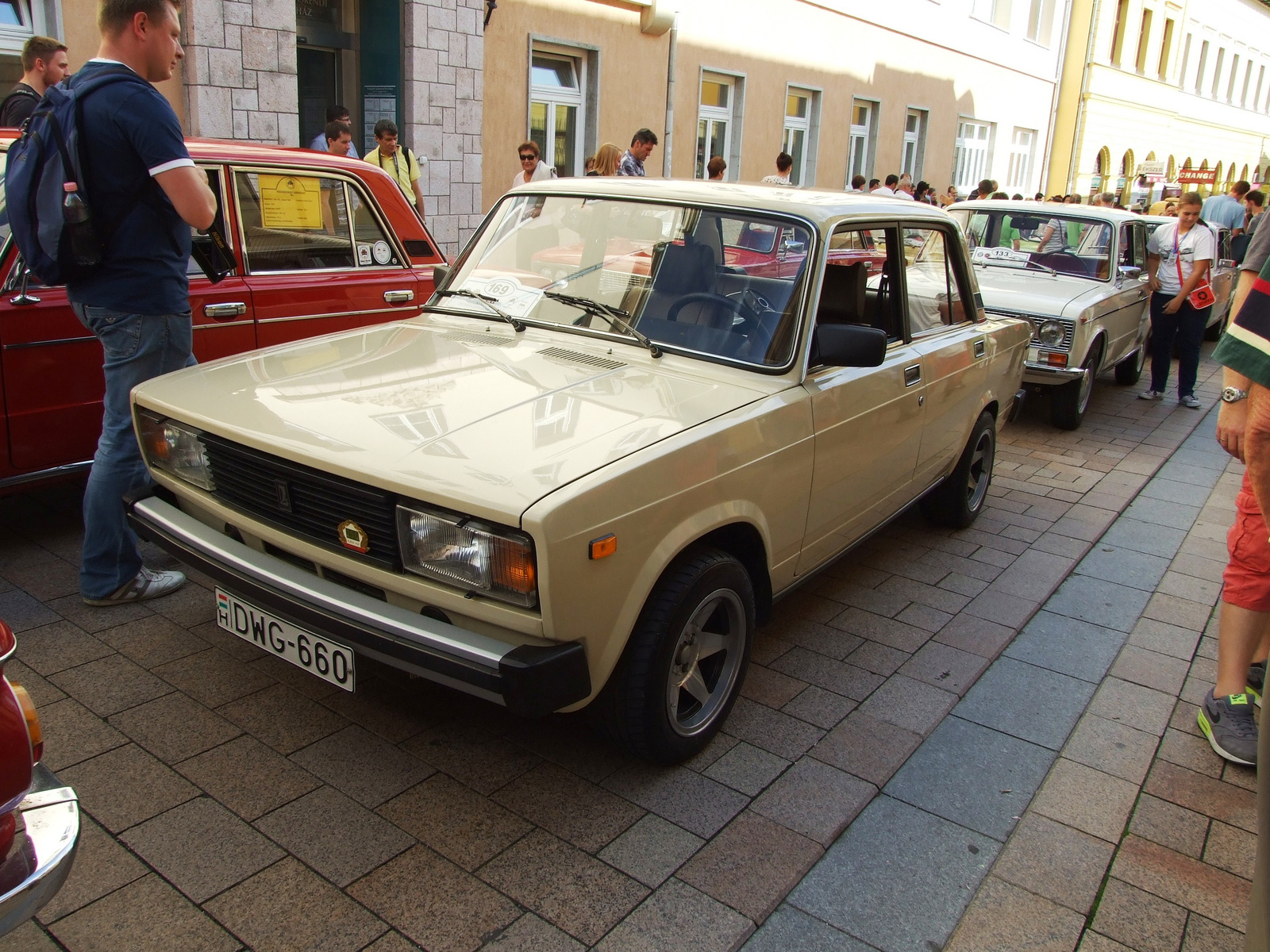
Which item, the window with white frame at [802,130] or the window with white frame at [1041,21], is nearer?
the window with white frame at [802,130]

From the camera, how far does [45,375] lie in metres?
4.19

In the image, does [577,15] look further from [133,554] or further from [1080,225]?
[133,554]

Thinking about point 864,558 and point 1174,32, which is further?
point 1174,32

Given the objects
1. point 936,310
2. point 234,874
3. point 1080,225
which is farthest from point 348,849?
point 1080,225

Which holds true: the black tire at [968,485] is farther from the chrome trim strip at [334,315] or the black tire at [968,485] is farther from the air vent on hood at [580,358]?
the chrome trim strip at [334,315]

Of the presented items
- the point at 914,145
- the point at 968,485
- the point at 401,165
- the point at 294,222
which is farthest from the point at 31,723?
the point at 914,145

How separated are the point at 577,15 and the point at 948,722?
1193cm

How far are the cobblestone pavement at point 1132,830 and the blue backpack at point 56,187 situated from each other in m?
3.61

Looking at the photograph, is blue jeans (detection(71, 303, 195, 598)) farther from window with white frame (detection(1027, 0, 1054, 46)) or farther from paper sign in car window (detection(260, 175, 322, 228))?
window with white frame (detection(1027, 0, 1054, 46))

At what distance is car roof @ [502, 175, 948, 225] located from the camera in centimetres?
364

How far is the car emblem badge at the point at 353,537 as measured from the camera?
265 cm

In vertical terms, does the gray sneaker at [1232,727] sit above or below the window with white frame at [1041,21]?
below

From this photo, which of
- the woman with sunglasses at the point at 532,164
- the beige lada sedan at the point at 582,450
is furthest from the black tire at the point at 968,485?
the woman with sunglasses at the point at 532,164

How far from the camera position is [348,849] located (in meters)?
2.62
